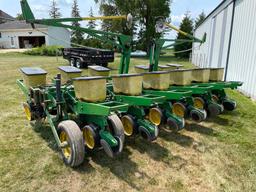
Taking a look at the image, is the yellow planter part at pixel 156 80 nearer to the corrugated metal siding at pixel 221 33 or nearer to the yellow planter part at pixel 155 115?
the yellow planter part at pixel 155 115

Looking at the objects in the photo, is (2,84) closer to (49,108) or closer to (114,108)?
(49,108)

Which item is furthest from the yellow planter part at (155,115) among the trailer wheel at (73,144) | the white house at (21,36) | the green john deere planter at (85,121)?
the white house at (21,36)

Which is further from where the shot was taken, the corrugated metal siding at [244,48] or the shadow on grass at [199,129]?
the corrugated metal siding at [244,48]

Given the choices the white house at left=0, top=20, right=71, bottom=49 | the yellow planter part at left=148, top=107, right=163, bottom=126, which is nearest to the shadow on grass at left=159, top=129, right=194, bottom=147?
the yellow planter part at left=148, top=107, right=163, bottom=126

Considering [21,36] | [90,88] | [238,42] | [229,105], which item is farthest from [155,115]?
[21,36]

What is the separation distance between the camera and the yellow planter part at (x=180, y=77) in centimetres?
462

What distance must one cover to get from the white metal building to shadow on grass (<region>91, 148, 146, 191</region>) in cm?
489

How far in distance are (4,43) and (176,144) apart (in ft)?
132

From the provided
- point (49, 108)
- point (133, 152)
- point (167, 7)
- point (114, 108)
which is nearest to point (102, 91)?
point (114, 108)

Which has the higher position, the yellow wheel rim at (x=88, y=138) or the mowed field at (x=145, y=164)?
the yellow wheel rim at (x=88, y=138)

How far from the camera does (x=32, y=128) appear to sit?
4.62 meters

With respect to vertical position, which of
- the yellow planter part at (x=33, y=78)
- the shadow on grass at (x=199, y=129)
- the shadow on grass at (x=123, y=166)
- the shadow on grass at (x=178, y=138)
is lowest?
the shadow on grass at (x=123, y=166)

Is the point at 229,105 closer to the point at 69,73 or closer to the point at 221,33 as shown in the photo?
the point at 69,73

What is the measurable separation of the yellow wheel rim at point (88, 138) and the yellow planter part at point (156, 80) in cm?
136
